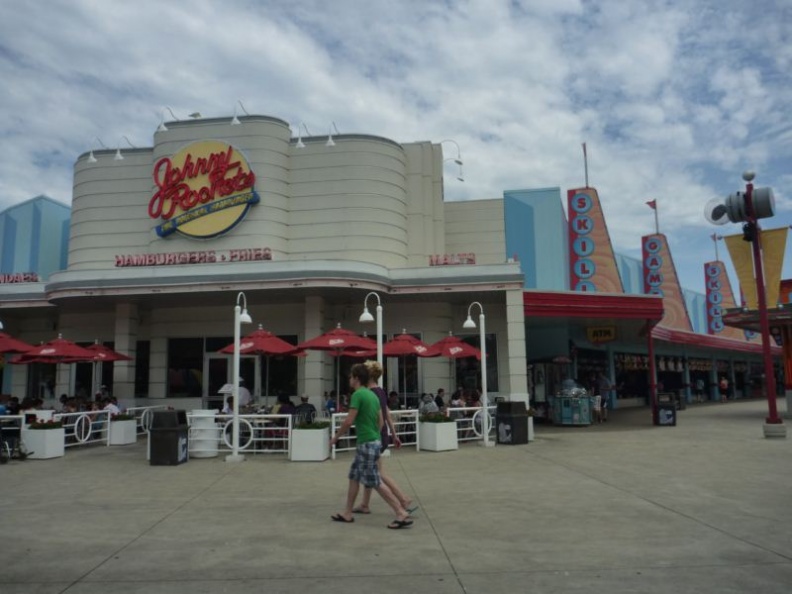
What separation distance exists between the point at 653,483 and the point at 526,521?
10.9 ft

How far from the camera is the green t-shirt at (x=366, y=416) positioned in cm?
717

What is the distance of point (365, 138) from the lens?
73.0ft


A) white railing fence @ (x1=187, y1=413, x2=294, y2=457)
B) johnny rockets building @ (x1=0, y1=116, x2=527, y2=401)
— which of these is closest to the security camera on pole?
johnny rockets building @ (x1=0, y1=116, x2=527, y2=401)

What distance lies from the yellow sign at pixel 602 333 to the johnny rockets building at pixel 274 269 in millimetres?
55

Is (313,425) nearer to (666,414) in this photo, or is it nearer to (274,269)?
(274,269)

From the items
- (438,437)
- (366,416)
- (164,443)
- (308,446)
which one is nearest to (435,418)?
(438,437)

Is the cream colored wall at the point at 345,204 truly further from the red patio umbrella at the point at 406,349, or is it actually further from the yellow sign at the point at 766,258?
the yellow sign at the point at 766,258

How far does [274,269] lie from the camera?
1800 cm

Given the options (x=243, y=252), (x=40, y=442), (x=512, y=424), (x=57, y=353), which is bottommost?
(x=40, y=442)

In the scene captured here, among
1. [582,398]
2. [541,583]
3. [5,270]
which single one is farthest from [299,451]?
[5,270]

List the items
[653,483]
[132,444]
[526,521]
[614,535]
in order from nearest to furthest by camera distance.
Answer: [614,535]
[526,521]
[653,483]
[132,444]

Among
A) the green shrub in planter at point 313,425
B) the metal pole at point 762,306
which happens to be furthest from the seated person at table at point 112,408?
the metal pole at point 762,306

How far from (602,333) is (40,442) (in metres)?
19.5

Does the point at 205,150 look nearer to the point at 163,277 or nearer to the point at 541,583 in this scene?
the point at 163,277
